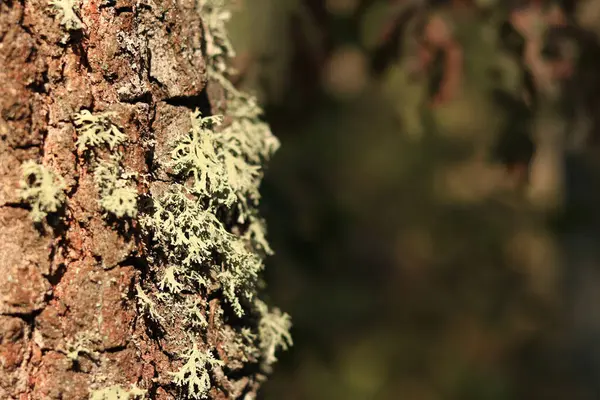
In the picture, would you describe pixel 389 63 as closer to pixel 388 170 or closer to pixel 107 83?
pixel 107 83

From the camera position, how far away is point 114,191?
2.62ft

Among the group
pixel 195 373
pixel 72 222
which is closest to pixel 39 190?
pixel 72 222

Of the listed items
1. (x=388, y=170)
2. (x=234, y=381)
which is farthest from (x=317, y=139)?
(x=234, y=381)

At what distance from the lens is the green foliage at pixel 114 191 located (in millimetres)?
793

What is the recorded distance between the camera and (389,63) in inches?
67.7

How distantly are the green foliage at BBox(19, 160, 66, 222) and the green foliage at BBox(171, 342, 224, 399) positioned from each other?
0.77 ft

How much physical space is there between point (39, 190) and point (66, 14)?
7.1 inches

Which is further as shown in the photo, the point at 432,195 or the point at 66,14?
the point at 432,195

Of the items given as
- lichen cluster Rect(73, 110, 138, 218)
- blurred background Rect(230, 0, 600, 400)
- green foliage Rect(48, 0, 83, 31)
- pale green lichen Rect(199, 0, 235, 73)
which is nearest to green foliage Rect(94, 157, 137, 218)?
lichen cluster Rect(73, 110, 138, 218)

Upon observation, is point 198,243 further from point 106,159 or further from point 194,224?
point 106,159

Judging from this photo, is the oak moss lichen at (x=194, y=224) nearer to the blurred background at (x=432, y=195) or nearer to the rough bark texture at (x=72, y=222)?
the rough bark texture at (x=72, y=222)

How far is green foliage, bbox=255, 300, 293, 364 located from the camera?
1.06 metres

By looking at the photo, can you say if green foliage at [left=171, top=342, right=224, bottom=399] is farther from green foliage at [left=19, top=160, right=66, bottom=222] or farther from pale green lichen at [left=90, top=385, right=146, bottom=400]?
green foliage at [left=19, top=160, right=66, bottom=222]

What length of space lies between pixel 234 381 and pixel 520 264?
5125 millimetres
